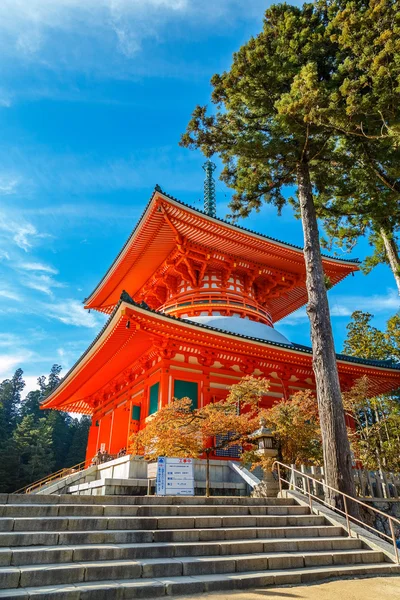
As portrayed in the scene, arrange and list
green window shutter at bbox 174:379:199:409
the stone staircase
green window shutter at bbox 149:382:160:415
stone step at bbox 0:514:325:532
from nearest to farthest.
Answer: the stone staircase, stone step at bbox 0:514:325:532, green window shutter at bbox 174:379:199:409, green window shutter at bbox 149:382:160:415

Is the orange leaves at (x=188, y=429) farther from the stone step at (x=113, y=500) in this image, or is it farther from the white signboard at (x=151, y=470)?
the stone step at (x=113, y=500)

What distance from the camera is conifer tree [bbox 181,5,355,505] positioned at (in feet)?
35.0

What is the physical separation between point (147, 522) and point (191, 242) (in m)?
12.6

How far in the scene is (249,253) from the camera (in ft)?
58.9

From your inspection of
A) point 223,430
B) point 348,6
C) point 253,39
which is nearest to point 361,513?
point 223,430

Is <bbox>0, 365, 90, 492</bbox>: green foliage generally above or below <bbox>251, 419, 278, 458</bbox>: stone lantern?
above

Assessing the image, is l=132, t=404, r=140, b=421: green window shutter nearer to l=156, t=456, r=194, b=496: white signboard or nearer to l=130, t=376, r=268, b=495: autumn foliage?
l=130, t=376, r=268, b=495: autumn foliage

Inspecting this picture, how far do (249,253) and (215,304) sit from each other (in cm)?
274

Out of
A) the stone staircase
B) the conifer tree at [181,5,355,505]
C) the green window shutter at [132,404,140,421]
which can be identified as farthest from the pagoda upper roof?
the stone staircase

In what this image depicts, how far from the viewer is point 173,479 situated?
7891 millimetres

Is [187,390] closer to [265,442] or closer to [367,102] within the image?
[265,442]

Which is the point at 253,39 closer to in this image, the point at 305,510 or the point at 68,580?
the point at 305,510

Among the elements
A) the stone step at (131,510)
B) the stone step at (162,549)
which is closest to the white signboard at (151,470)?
the stone step at (131,510)

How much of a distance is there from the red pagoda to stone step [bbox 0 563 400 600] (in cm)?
781
